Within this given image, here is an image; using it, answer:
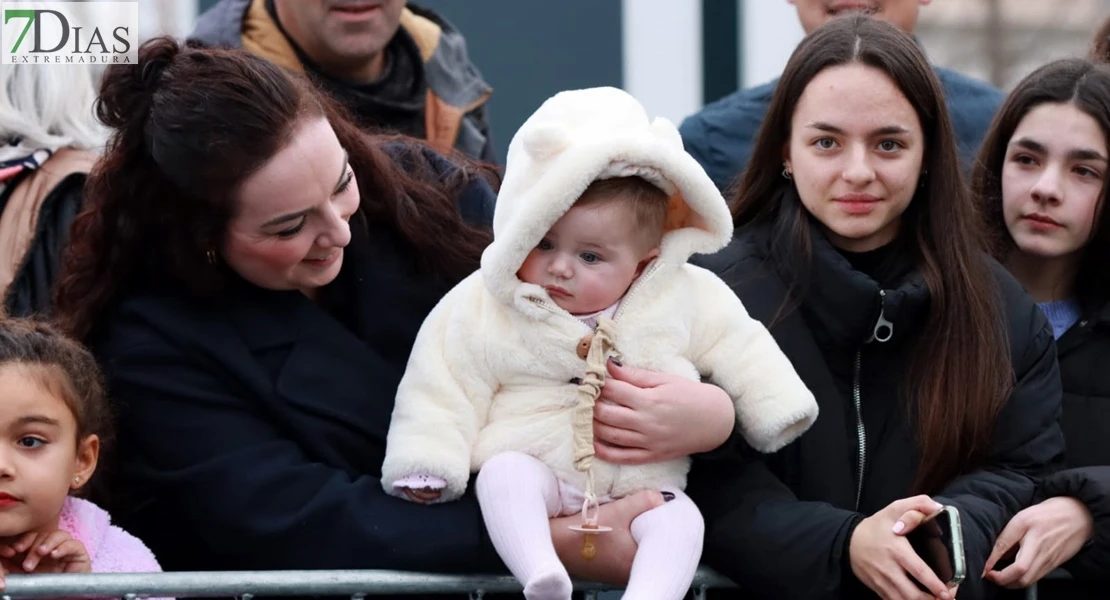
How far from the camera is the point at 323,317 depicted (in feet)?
11.5

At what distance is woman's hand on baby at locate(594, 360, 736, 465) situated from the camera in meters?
3.17

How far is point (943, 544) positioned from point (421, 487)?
0.93m

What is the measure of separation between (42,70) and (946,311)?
2.17 meters

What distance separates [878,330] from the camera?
3.45 metres

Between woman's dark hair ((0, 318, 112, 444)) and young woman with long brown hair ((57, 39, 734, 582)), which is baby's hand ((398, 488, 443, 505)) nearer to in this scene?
young woman with long brown hair ((57, 39, 734, 582))

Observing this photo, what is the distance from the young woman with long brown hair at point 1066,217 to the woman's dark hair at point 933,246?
0.30 meters

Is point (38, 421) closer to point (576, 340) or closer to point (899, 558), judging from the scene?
point (576, 340)

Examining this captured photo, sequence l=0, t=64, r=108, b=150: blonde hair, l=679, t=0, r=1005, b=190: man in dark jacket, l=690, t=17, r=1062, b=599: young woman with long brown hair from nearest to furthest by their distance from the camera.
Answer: l=690, t=17, r=1062, b=599: young woman with long brown hair, l=0, t=64, r=108, b=150: blonde hair, l=679, t=0, r=1005, b=190: man in dark jacket

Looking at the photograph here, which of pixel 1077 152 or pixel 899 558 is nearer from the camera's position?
pixel 899 558

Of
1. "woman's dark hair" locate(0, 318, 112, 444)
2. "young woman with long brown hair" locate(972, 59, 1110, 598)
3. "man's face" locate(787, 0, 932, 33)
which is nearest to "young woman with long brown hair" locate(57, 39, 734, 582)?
"woman's dark hair" locate(0, 318, 112, 444)

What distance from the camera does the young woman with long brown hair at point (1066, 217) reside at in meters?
3.68

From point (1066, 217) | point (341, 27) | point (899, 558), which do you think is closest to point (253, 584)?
point (899, 558)

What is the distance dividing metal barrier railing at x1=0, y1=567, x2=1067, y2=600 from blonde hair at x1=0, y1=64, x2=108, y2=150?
1471 mm

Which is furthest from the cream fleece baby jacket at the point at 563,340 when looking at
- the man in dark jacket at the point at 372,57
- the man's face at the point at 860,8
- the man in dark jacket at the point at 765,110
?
the man in dark jacket at the point at 372,57
